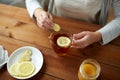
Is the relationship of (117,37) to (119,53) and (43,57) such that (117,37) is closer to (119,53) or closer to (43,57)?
(119,53)

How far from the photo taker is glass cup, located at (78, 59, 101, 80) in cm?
74

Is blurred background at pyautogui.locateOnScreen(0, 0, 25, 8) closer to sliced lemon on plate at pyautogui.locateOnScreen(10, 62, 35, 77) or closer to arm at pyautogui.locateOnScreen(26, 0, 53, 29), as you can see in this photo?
arm at pyautogui.locateOnScreen(26, 0, 53, 29)

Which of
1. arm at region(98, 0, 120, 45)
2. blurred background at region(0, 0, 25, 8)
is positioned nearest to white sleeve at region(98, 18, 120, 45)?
arm at region(98, 0, 120, 45)

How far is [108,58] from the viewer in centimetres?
85

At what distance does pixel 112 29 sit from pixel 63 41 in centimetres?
26

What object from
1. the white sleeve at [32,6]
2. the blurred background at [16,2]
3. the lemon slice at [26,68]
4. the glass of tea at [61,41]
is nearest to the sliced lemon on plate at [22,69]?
the lemon slice at [26,68]

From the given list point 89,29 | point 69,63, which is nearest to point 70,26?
point 89,29

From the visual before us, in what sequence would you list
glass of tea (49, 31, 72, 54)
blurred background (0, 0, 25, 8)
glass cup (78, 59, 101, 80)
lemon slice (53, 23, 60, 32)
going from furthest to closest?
blurred background (0, 0, 25, 8) < lemon slice (53, 23, 60, 32) < glass of tea (49, 31, 72, 54) < glass cup (78, 59, 101, 80)

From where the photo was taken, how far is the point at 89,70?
2.54 feet

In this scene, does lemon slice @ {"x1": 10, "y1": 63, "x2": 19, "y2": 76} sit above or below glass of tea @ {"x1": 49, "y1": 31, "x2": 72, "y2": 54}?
below

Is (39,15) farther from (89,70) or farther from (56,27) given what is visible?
(89,70)

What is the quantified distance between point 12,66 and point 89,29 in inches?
16.1

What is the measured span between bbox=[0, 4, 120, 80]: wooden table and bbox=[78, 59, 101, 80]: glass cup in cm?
5

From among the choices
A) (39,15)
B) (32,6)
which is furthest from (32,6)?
(39,15)
